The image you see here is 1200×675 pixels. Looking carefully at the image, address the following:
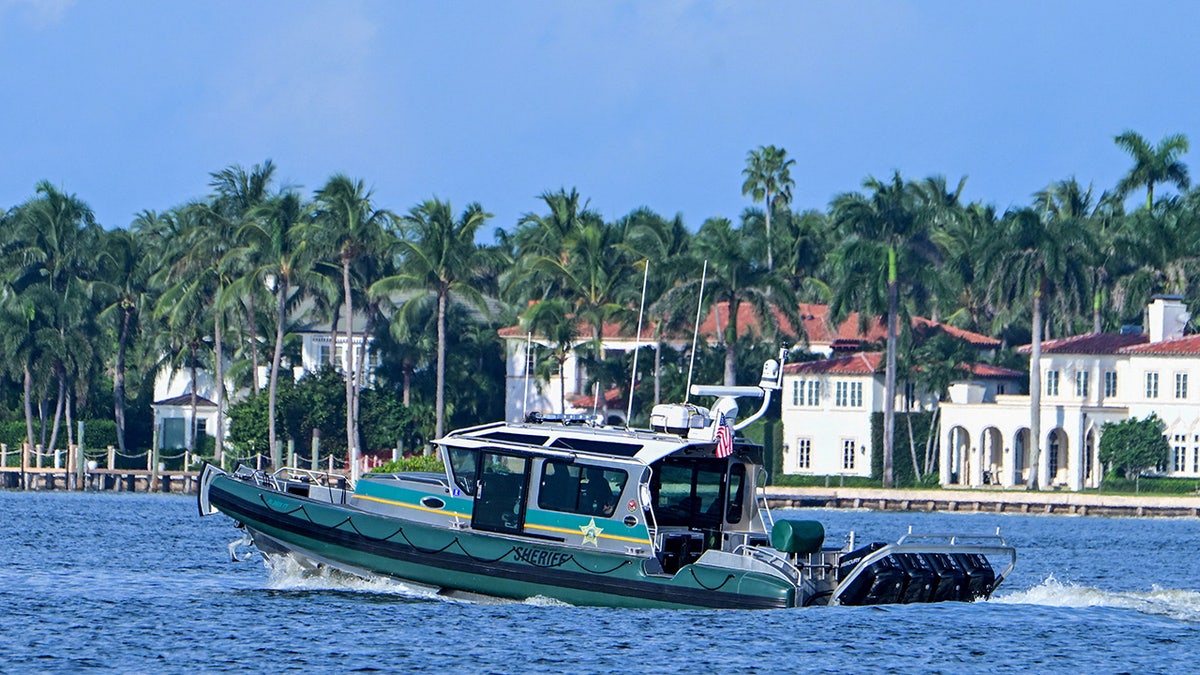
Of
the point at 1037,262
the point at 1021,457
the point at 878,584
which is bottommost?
the point at 878,584

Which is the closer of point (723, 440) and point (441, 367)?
point (723, 440)

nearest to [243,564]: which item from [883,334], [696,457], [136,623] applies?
[136,623]

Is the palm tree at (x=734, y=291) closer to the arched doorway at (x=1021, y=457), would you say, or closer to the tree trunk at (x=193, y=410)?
the arched doorway at (x=1021, y=457)

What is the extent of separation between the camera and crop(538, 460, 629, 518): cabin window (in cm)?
2944

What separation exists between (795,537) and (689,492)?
1878mm

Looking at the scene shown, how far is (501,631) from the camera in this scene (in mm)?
28688

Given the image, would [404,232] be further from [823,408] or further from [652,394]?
[823,408]

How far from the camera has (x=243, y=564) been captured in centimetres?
3984

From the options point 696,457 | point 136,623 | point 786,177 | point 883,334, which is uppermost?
point 786,177

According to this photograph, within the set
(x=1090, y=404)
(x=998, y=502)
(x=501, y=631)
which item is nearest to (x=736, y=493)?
(x=501, y=631)

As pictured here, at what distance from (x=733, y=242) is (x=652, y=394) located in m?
8.00

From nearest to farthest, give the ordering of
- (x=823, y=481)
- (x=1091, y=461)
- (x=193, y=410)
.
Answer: (x=823, y=481)
(x=1091, y=461)
(x=193, y=410)

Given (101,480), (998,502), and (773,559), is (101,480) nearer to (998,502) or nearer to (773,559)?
(998,502)

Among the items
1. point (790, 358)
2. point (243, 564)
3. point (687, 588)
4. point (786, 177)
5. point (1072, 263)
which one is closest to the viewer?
point (687, 588)
